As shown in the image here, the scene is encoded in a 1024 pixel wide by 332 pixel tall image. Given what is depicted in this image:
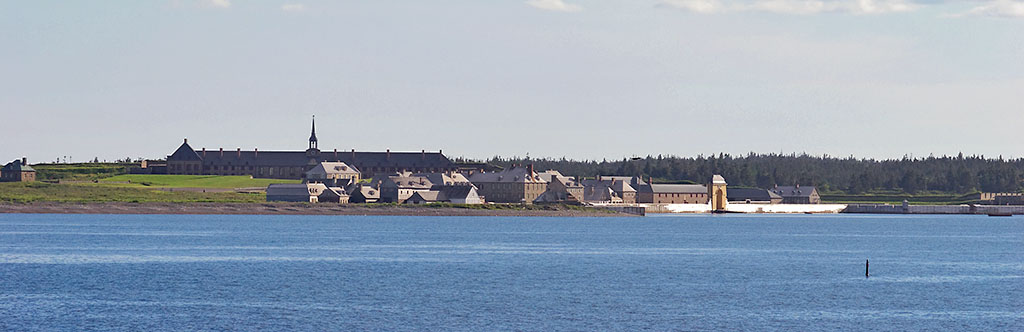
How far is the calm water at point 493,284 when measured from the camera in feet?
133

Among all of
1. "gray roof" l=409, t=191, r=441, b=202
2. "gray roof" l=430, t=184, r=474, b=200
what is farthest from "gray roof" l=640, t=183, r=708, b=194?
"gray roof" l=409, t=191, r=441, b=202

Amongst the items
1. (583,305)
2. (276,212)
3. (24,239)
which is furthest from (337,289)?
(276,212)

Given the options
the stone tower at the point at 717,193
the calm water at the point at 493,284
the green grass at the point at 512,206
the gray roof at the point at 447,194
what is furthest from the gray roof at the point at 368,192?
the calm water at the point at 493,284

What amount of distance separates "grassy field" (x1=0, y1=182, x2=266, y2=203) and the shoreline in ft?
11.6

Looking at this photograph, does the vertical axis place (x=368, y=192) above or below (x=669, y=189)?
below

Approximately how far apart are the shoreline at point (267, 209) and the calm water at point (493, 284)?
50368 mm

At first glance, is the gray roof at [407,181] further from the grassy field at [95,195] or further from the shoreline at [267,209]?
the grassy field at [95,195]

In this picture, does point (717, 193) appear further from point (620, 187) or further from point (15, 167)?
point (15, 167)

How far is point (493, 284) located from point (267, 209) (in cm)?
10035

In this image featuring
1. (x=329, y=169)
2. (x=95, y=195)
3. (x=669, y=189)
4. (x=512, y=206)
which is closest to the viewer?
(x=95, y=195)

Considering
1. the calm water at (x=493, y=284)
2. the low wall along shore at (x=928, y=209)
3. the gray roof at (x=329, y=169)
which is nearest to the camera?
the calm water at (x=493, y=284)

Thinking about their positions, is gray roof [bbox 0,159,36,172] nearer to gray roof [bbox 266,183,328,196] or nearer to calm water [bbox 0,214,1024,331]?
gray roof [bbox 266,183,328,196]

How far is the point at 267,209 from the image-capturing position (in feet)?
488

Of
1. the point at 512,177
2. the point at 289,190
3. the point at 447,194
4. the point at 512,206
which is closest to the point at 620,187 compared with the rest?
the point at 512,177
